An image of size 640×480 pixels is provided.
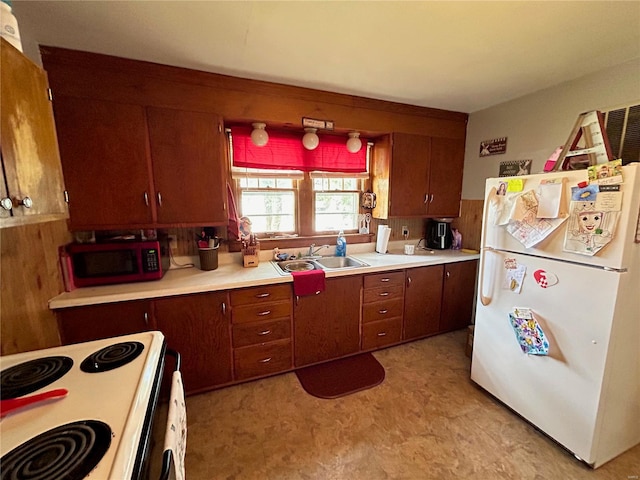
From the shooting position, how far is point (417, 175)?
2840 mm

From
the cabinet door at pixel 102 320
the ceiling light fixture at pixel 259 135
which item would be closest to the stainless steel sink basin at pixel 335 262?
the ceiling light fixture at pixel 259 135

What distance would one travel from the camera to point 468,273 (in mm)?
2881

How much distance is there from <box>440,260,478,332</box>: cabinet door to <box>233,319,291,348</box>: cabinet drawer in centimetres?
171

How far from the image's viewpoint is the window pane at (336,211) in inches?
114

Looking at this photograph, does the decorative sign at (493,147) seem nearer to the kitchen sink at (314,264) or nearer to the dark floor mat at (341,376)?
the kitchen sink at (314,264)

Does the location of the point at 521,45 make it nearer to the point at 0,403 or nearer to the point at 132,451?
the point at 132,451

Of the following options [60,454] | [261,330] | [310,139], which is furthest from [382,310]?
[60,454]

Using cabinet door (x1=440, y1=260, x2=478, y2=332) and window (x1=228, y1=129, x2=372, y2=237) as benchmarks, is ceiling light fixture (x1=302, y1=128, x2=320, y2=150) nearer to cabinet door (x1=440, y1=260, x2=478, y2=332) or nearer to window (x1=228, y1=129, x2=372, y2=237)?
window (x1=228, y1=129, x2=372, y2=237)

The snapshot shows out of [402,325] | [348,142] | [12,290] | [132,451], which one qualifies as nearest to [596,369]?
[402,325]

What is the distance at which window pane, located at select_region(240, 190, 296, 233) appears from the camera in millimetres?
2613

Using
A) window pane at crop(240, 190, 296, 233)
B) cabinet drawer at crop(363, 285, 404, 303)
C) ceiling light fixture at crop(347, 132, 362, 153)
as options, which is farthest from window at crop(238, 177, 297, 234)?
cabinet drawer at crop(363, 285, 404, 303)

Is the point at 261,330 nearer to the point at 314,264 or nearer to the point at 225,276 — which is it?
the point at 225,276

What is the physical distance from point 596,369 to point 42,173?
275 centimetres

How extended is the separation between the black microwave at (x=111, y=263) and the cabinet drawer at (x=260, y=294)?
0.58 metres
